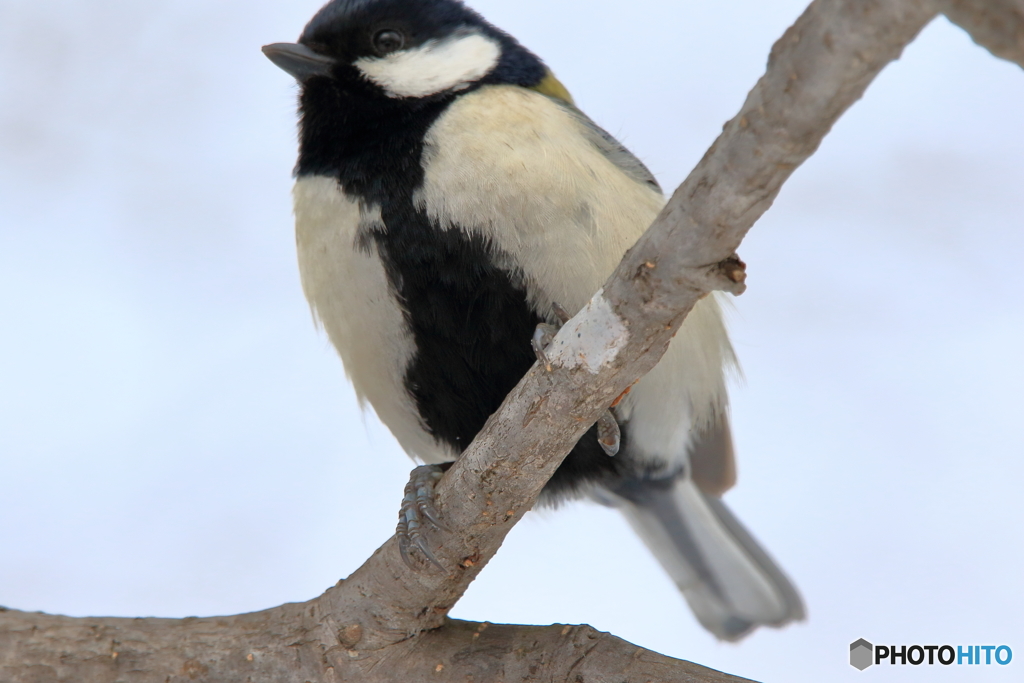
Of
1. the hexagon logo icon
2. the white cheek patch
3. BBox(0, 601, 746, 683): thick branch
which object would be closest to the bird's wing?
the white cheek patch

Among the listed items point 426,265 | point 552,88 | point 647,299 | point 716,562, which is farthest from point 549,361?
point 716,562

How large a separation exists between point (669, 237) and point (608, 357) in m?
0.13

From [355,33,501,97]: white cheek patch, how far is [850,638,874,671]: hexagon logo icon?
1.03 m

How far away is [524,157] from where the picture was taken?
0.90 metres

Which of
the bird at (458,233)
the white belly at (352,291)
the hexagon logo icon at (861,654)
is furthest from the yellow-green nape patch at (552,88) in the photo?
the hexagon logo icon at (861,654)

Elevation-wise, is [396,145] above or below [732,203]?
above

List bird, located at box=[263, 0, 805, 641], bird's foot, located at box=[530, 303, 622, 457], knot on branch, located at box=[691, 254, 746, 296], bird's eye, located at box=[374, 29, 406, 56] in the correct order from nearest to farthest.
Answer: knot on branch, located at box=[691, 254, 746, 296] < bird's foot, located at box=[530, 303, 622, 457] < bird, located at box=[263, 0, 805, 641] < bird's eye, located at box=[374, 29, 406, 56]

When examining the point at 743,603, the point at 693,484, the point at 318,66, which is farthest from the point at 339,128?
the point at 743,603

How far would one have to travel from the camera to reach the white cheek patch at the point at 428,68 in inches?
39.1

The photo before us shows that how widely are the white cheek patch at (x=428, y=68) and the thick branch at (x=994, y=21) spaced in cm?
60

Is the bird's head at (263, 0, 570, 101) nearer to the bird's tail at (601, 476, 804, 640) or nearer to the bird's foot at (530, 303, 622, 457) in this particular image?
the bird's foot at (530, 303, 622, 457)

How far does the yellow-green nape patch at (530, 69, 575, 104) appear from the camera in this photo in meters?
1.09

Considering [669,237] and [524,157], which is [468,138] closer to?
[524,157]

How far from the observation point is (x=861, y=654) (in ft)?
4.50
